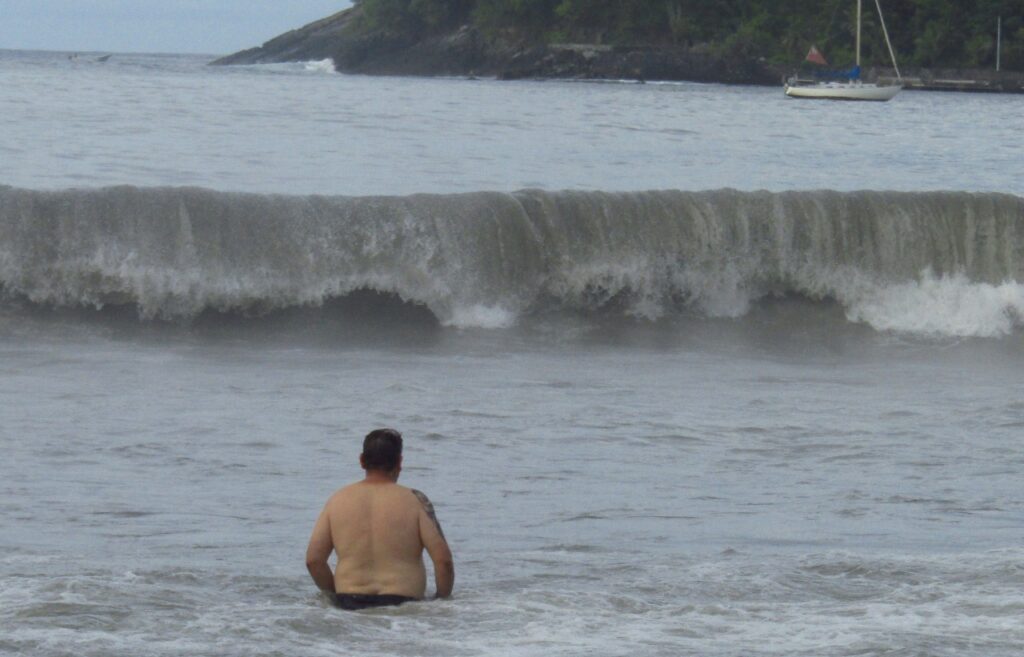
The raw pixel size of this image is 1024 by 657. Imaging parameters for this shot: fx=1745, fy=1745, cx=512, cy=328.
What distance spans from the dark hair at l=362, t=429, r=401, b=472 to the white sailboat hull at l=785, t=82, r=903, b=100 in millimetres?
69987

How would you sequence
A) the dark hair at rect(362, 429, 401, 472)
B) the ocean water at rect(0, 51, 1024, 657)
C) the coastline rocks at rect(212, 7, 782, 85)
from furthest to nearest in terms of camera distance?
the coastline rocks at rect(212, 7, 782, 85) < the ocean water at rect(0, 51, 1024, 657) < the dark hair at rect(362, 429, 401, 472)

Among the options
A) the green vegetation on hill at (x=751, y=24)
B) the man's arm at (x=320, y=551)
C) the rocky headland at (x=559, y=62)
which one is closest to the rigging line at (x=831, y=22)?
the green vegetation on hill at (x=751, y=24)

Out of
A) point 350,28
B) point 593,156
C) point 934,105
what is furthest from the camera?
point 350,28

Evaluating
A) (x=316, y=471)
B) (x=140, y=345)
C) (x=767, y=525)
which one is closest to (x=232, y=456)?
(x=316, y=471)

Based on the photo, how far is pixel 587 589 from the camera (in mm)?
7145

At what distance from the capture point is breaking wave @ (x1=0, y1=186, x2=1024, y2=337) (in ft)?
55.5

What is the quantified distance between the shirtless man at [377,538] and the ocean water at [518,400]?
0.13 m

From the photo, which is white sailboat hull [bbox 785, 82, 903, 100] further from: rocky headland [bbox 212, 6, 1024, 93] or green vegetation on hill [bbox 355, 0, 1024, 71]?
green vegetation on hill [bbox 355, 0, 1024, 71]

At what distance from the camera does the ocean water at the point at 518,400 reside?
673cm

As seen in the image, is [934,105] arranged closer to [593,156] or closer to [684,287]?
[593,156]

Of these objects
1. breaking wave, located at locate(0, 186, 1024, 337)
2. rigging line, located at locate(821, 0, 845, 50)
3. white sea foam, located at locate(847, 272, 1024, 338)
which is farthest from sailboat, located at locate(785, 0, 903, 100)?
white sea foam, located at locate(847, 272, 1024, 338)

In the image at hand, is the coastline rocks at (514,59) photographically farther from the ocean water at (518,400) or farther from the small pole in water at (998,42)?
the ocean water at (518,400)

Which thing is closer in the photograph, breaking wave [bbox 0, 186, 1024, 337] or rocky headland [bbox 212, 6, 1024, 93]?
breaking wave [bbox 0, 186, 1024, 337]

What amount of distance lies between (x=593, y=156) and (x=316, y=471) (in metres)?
22.7
